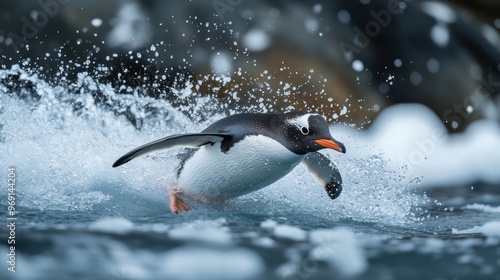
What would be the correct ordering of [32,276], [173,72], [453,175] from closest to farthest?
[32,276] → [453,175] → [173,72]

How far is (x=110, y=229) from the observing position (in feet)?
8.80

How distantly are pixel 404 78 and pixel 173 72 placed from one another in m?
1.55

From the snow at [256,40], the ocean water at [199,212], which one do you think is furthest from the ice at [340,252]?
the snow at [256,40]

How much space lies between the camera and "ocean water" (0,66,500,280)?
2570 millimetres

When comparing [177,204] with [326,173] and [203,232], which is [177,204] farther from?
[326,173]

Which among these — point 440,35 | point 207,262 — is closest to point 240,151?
point 207,262

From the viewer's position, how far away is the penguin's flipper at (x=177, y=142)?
2824 millimetres

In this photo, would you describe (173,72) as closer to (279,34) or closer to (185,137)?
(279,34)

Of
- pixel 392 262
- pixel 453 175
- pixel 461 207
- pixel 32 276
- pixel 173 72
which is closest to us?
pixel 32 276

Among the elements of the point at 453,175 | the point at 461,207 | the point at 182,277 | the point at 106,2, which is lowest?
the point at 182,277

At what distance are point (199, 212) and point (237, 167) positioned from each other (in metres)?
0.23

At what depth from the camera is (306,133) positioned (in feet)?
9.30

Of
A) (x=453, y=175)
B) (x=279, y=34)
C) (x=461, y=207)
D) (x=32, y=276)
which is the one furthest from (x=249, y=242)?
(x=279, y=34)

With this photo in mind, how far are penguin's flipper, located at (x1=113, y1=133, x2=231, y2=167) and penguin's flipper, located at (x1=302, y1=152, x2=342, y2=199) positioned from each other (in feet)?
1.71
